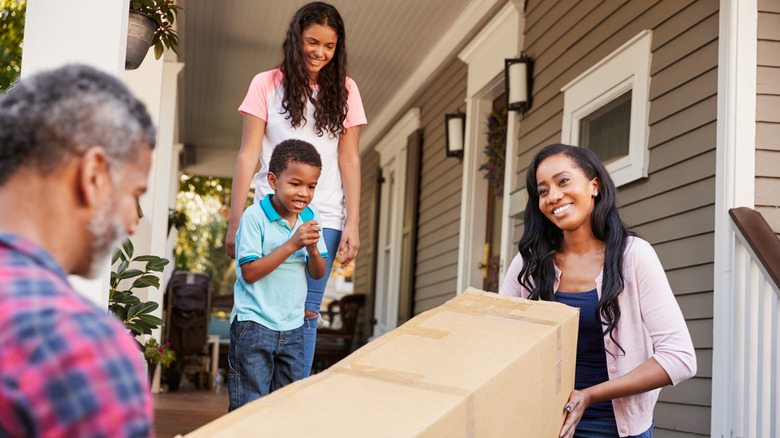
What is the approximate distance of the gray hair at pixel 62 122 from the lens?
0.68 metres

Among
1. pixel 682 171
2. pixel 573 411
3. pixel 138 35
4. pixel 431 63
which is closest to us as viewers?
pixel 573 411

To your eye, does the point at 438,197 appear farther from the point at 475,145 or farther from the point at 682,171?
the point at 682,171

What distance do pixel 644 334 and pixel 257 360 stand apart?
37.8 inches

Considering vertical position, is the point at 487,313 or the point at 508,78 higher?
the point at 508,78

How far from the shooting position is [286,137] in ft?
7.84

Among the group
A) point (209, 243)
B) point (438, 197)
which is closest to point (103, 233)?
point (438, 197)

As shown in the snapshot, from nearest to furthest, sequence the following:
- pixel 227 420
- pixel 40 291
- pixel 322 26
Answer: pixel 40 291
pixel 227 420
pixel 322 26

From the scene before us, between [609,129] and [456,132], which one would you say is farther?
[456,132]

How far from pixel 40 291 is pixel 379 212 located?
8741 mm

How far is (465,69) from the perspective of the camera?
21.5ft

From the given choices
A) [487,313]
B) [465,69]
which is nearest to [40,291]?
[487,313]

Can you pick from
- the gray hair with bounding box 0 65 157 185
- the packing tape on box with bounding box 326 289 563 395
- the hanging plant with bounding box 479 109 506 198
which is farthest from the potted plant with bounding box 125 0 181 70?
the hanging plant with bounding box 479 109 506 198

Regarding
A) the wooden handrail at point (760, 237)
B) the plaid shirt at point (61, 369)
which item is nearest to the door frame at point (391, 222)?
the wooden handrail at point (760, 237)

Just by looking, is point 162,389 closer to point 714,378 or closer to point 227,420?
point 714,378
